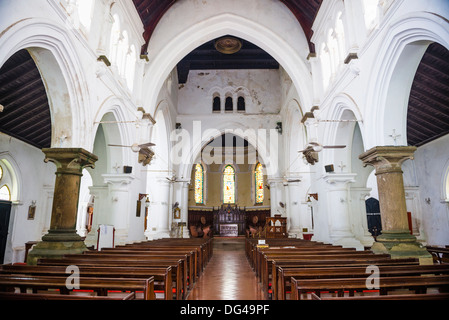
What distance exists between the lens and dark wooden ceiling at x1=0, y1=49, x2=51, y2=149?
7273 millimetres

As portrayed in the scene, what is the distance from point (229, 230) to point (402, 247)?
1621 cm

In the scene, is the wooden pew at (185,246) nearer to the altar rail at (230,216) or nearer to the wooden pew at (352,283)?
the wooden pew at (352,283)

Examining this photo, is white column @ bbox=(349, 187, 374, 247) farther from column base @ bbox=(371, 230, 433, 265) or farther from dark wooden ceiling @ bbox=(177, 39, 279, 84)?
dark wooden ceiling @ bbox=(177, 39, 279, 84)

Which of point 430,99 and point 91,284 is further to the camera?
point 430,99

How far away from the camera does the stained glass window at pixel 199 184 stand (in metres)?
23.0

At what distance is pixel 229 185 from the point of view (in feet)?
78.4

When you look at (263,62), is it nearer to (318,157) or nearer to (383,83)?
(318,157)

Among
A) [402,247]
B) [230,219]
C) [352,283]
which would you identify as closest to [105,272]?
[352,283]

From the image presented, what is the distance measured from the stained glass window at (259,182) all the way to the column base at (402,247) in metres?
16.7

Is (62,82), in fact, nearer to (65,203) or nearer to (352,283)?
(65,203)

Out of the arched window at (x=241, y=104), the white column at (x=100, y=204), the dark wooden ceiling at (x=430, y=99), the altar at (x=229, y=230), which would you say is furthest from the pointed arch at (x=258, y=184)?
the white column at (x=100, y=204)

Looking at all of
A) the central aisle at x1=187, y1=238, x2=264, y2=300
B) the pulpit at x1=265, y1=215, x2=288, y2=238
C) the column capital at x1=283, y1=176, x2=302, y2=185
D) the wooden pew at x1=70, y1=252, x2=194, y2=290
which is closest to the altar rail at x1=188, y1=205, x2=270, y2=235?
the pulpit at x1=265, y1=215, x2=288, y2=238

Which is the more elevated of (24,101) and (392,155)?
(24,101)

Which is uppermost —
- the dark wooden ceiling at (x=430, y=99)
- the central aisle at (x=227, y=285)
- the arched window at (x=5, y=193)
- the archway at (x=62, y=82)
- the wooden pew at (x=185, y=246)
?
the dark wooden ceiling at (x=430, y=99)
